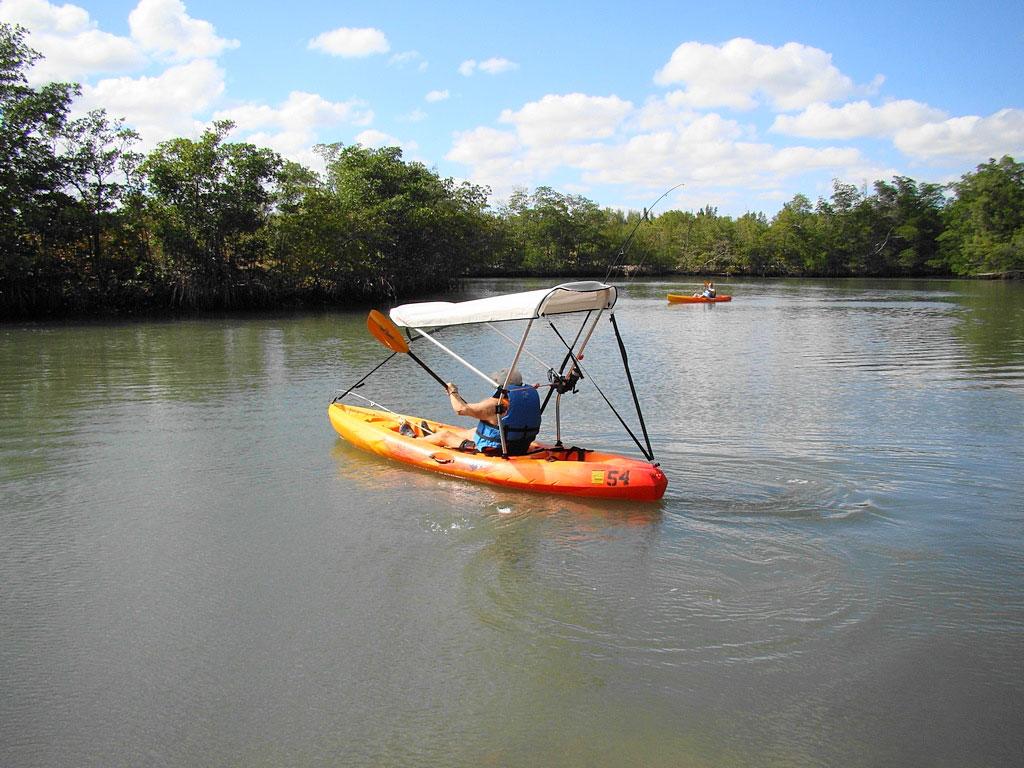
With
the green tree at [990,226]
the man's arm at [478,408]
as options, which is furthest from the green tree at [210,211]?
the green tree at [990,226]

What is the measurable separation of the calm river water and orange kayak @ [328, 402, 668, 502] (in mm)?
176

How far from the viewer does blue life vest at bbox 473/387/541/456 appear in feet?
27.8

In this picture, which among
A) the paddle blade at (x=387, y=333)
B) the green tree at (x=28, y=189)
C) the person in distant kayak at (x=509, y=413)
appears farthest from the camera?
the green tree at (x=28, y=189)

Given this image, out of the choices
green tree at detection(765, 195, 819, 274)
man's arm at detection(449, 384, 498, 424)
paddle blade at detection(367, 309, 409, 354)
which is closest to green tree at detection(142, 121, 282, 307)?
paddle blade at detection(367, 309, 409, 354)

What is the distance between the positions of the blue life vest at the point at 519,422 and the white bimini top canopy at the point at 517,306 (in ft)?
2.85

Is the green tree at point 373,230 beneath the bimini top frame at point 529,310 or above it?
above

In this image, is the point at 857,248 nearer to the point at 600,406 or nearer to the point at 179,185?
the point at 179,185

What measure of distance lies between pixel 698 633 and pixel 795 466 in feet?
13.6

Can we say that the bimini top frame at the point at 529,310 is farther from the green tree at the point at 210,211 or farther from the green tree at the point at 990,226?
the green tree at the point at 990,226

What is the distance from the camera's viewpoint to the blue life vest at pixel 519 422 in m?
8.46

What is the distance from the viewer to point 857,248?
7950cm

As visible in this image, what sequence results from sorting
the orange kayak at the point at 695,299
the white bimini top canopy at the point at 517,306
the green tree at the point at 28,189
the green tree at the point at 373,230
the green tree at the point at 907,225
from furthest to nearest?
1. the green tree at the point at 907,225
2. the orange kayak at the point at 695,299
3. the green tree at the point at 373,230
4. the green tree at the point at 28,189
5. the white bimini top canopy at the point at 517,306

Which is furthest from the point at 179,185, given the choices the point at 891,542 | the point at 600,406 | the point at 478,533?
the point at 891,542

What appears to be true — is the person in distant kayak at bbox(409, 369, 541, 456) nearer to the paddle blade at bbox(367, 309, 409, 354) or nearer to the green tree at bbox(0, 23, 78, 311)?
the paddle blade at bbox(367, 309, 409, 354)
